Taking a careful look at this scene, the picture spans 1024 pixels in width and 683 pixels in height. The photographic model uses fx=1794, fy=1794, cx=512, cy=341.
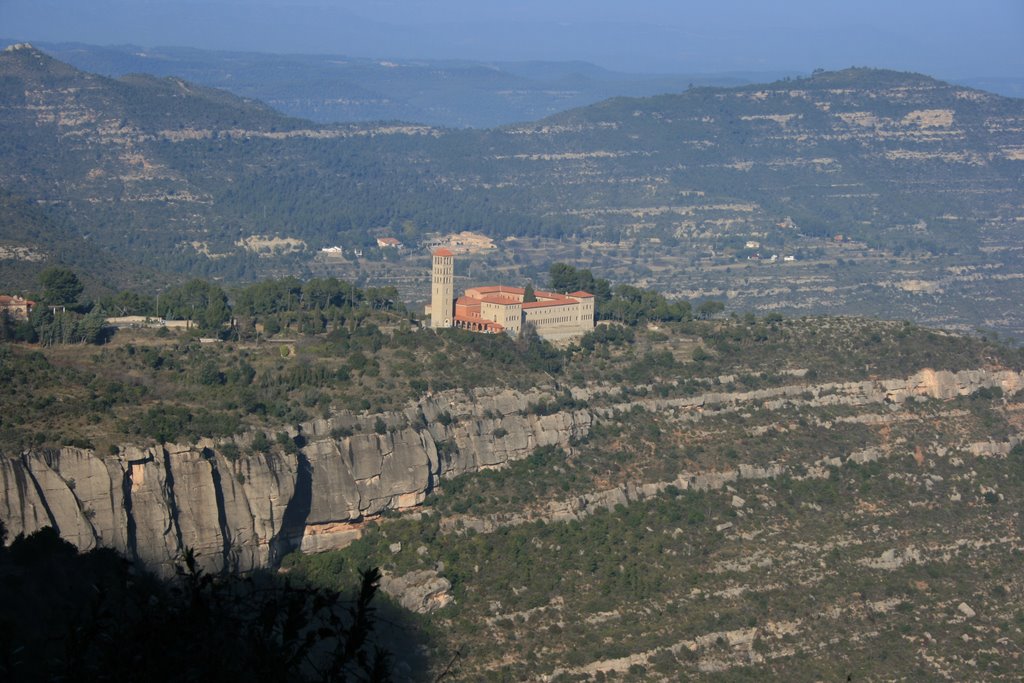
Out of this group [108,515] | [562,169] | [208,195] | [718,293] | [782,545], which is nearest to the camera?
Answer: [108,515]

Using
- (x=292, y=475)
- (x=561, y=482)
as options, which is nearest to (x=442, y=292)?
(x=561, y=482)

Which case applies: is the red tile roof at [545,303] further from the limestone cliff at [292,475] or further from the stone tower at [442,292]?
the limestone cliff at [292,475]

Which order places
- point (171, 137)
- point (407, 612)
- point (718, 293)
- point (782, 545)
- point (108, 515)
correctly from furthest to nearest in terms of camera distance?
1. point (171, 137)
2. point (718, 293)
3. point (782, 545)
4. point (407, 612)
5. point (108, 515)

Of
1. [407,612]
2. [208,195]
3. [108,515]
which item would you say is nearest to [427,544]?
[407,612]

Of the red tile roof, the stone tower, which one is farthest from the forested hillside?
the red tile roof

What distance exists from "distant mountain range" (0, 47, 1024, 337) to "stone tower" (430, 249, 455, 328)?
166 ft

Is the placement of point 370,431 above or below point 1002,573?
above

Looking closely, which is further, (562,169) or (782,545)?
(562,169)

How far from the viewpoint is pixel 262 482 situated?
Result: 43375 millimetres

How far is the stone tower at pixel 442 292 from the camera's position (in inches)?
2340

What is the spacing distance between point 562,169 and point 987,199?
120 ft

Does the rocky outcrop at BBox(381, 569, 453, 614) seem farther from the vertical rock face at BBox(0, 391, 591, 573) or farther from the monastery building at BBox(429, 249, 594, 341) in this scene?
the monastery building at BBox(429, 249, 594, 341)

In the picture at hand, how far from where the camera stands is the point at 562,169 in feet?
520

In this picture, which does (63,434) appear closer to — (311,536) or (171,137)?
(311,536)
